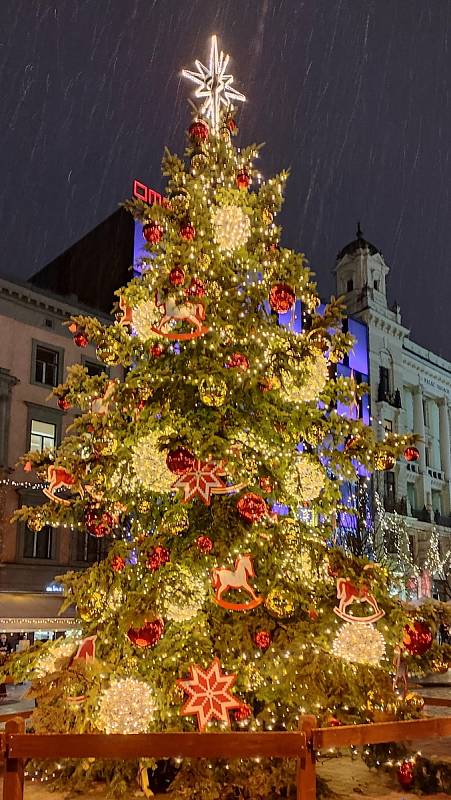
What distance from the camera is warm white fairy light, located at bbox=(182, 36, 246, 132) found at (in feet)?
35.5

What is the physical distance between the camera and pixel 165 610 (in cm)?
826

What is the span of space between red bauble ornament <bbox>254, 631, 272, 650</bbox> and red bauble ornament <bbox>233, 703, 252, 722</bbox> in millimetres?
637

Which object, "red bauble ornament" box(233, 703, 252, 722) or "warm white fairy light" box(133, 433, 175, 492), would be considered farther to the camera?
"warm white fairy light" box(133, 433, 175, 492)

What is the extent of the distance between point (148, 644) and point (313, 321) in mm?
4394

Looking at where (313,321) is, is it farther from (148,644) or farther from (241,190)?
(148,644)

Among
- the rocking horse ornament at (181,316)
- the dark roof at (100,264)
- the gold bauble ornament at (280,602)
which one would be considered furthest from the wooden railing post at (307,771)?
the dark roof at (100,264)

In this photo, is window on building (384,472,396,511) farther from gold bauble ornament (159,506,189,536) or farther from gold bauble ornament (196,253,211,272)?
gold bauble ornament (196,253,211,272)

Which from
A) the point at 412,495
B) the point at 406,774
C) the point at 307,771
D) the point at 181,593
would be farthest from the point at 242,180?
the point at 412,495

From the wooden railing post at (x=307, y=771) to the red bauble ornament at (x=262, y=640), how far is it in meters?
2.37

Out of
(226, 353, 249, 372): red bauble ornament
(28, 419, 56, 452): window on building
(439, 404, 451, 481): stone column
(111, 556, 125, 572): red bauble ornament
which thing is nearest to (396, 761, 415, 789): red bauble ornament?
(111, 556, 125, 572): red bauble ornament

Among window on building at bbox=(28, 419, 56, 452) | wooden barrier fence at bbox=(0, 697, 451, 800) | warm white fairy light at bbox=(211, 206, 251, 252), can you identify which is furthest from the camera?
window on building at bbox=(28, 419, 56, 452)

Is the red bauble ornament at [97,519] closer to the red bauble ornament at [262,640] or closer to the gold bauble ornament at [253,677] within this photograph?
the red bauble ornament at [262,640]

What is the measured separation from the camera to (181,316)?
28.8ft

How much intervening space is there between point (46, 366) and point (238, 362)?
2015cm
